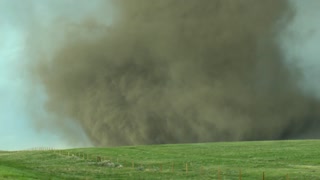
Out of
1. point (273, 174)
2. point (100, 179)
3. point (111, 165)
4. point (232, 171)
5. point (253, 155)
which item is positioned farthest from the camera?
point (253, 155)

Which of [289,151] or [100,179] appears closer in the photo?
[100,179]

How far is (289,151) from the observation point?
80.6 m

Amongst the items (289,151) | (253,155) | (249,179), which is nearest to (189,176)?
(249,179)

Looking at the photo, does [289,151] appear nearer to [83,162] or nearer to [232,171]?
[232,171]

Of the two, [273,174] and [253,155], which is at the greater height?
[253,155]

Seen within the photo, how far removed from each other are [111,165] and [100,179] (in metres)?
16.5

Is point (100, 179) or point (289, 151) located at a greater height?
point (289, 151)

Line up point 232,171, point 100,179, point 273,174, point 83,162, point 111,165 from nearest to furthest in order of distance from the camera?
point 100,179 → point 273,174 → point 232,171 → point 111,165 → point 83,162

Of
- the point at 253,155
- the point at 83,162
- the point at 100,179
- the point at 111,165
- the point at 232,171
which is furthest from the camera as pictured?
the point at 253,155

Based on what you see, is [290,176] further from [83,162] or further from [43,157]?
[43,157]

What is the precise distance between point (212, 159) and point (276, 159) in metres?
9.49

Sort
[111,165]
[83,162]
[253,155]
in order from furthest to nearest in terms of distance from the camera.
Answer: [253,155] < [83,162] < [111,165]

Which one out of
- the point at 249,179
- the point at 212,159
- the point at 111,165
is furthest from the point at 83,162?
the point at 249,179

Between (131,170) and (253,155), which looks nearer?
(131,170)
